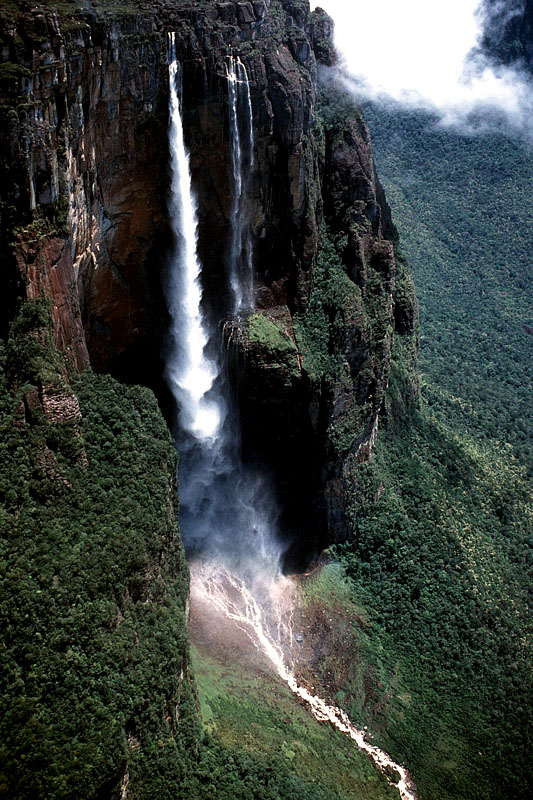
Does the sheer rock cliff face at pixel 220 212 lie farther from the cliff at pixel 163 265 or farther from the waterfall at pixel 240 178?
the waterfall at pixel 240 178

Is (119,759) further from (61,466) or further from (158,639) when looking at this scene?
(61,466)

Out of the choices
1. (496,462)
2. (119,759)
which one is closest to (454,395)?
(496,462)

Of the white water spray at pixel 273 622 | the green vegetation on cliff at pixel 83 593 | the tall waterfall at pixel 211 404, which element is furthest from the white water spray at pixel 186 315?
the white water spray at pixel 273 622

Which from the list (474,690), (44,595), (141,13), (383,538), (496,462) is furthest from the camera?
(496,462)

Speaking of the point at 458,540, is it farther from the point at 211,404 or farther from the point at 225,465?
the point at 211,404

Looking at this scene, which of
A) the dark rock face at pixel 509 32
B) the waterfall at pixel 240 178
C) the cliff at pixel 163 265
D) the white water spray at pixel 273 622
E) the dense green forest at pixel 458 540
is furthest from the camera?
the dark rock face at pixel 509 32

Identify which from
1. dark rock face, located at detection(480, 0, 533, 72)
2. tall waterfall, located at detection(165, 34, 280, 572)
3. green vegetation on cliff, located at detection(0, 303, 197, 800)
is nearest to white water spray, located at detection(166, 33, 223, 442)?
tall waterfall, located at detection(165, 34, 280, 572)

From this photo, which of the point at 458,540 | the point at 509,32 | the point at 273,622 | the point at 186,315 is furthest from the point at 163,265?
the point at 509,32
